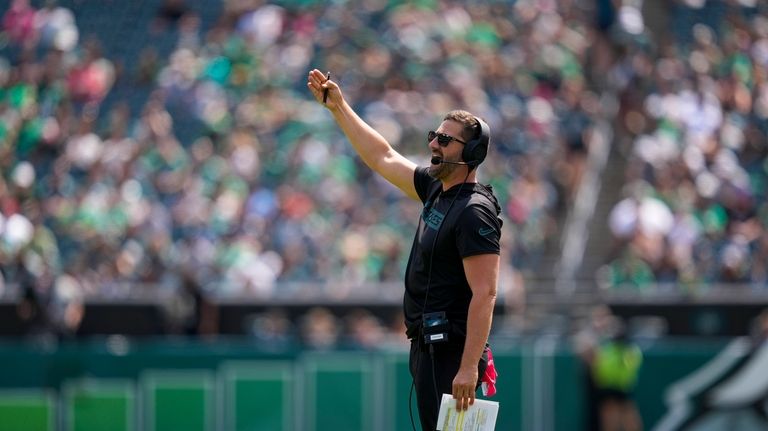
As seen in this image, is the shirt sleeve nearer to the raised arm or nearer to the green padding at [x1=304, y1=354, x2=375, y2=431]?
the raised arm

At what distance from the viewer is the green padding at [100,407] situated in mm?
13156

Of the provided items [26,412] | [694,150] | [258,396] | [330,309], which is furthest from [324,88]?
[694,150]

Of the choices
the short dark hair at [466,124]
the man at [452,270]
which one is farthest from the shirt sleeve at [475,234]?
the short dark hair at [466,124]

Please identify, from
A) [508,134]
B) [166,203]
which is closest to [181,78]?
[166,203]

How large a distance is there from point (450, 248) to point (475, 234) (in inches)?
6.3

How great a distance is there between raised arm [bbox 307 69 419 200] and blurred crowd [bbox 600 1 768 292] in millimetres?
9424

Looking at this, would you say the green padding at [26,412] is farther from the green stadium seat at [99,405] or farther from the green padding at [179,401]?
the green padding at [179,401]

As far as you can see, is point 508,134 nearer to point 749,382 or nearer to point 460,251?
point 749,382

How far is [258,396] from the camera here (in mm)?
13406

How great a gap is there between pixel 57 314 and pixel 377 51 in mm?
6714

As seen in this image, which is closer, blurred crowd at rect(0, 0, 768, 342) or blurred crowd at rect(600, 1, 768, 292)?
blurred crowd at rect(0, 0, 768, 342)

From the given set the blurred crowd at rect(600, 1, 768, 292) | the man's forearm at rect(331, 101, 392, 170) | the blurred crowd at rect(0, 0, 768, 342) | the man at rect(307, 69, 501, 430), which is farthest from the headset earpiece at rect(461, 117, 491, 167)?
the blurred crowd at rect(600, 1, 768, 292)

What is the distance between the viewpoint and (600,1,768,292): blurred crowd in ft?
52.5

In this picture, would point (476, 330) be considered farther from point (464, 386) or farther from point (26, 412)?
point (26, 412)
